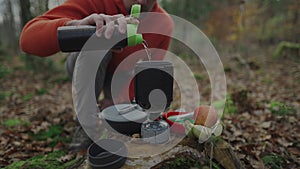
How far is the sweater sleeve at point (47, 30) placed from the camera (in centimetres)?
142

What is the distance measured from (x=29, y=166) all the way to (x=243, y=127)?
2.13 metres

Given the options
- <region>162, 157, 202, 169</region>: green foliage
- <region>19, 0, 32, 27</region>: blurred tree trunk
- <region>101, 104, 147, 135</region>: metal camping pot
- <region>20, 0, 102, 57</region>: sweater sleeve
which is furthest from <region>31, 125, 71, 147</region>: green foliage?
<region>19, 0, 32, 27</region>: blurred tree trunk

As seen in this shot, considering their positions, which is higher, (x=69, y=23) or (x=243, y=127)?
(x=69, y=23)

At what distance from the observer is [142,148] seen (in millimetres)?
Result: 1450

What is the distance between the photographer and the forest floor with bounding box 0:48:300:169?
1.90 m

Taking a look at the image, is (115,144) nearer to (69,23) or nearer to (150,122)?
(150,122)

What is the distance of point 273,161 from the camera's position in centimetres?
175

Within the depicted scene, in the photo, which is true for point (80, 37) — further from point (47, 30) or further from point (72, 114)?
point (72, 114)

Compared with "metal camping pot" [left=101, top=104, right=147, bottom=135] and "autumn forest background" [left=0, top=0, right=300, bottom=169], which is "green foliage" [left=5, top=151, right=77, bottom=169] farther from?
"metal camping pot" [left=101, top=104, right=147, bottom=135]

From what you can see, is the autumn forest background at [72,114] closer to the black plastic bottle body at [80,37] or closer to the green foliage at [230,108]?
the green foliage at [230,108]

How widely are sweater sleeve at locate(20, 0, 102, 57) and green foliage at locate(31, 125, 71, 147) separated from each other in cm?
120

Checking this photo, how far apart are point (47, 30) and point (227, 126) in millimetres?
2018

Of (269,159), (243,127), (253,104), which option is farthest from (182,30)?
(269,159)

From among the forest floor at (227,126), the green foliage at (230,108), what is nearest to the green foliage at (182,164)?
the forest floor at (227,126)
